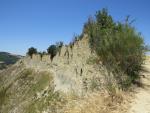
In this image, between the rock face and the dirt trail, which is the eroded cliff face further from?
the dirt trail

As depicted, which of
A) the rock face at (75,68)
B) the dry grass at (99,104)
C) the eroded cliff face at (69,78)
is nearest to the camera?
the dry grass at (99,104)

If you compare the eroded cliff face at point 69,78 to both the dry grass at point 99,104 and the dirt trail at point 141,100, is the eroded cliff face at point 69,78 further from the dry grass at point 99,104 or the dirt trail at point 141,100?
the dirt trail at point 141,100

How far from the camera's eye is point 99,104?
1278cm

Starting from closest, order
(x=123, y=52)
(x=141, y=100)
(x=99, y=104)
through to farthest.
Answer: (x=99, y=104)
(x=141, y=100)
(x=123, y=52)

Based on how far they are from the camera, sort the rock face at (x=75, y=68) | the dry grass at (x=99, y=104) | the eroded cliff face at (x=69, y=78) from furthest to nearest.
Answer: the rock face at (x=75, y=68) < the eroded cliff face at (x=69, y=78) < the dry grass at (x=99, y=104)

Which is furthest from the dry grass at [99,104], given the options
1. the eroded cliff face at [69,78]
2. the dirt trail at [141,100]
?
the eroded cliff face at [69,78]

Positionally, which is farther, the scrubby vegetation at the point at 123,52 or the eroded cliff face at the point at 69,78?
the scrubby vegetation at the point at 123,52

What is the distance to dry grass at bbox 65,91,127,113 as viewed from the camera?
12.3 metres

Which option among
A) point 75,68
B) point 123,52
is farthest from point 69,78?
point 123,52

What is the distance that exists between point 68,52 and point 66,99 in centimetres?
548

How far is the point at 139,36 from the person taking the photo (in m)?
17.3

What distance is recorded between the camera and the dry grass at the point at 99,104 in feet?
40.3

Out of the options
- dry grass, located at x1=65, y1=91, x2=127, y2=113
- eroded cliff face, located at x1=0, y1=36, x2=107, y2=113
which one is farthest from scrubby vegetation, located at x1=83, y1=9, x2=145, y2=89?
dry grass, located at x1=65, y1=91, x2=127, y2=113

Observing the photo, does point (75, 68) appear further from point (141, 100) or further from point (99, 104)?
point (141, 100)
